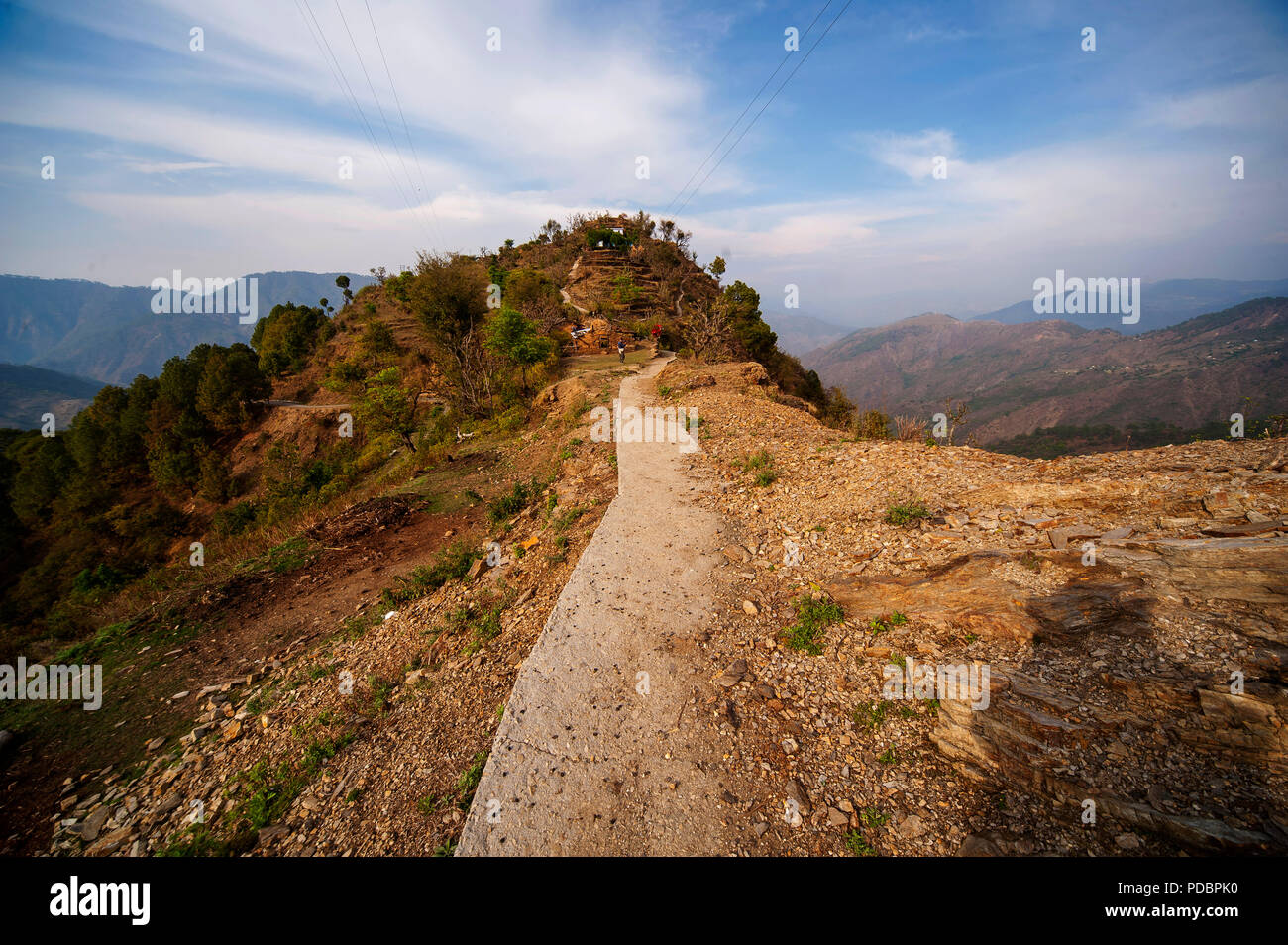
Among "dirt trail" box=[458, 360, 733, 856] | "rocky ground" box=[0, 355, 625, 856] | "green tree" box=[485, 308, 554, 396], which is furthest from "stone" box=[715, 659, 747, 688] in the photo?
"green tree" box=[485, 308, 554, 396]

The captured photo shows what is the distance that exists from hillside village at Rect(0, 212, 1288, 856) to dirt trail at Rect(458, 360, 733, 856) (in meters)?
0.03

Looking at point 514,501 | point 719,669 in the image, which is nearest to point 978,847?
point 719,669

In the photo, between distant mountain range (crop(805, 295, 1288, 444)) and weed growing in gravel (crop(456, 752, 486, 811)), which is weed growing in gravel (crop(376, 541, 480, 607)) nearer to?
weed growing in gravel (crop(456, 752, 486, 811))

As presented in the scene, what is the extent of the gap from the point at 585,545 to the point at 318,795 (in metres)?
4.11

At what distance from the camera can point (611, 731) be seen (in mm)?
4074

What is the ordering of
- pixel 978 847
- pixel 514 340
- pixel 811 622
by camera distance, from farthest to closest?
1. pixel 514 340
2. pixel 811 622
3. pixel 978 847

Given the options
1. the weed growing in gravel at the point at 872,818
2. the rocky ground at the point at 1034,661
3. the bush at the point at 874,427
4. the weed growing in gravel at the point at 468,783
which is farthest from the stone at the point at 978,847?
the bush at the point at 874,427

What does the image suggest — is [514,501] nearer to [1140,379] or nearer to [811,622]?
[811,622]

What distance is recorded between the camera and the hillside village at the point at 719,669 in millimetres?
3205

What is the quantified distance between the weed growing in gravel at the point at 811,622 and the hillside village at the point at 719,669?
0.10 ft

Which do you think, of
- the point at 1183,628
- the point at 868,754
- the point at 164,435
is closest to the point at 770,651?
the point at 868,754

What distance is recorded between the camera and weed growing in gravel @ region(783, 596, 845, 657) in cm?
489

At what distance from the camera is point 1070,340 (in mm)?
158750

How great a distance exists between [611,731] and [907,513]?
4936mm
